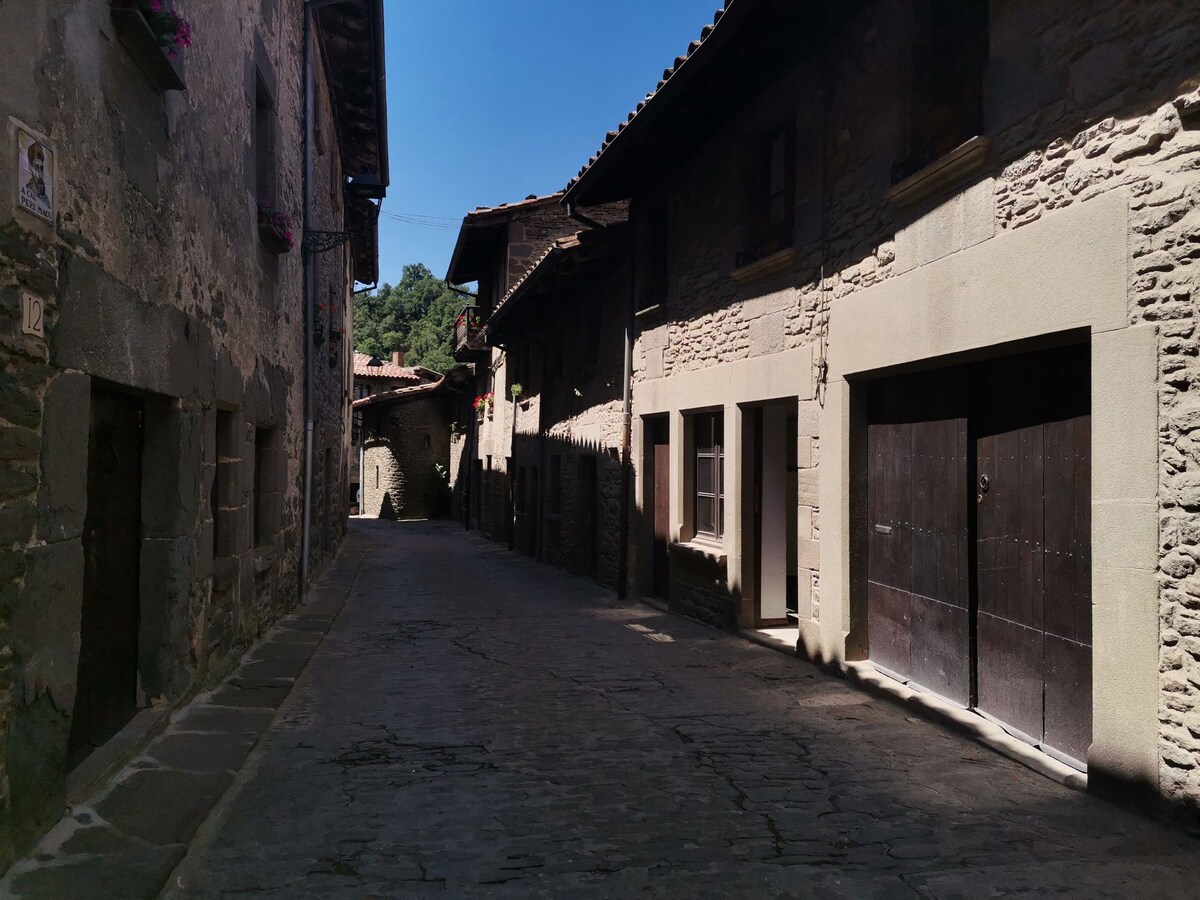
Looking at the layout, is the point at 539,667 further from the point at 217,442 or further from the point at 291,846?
A: the point at 291,846

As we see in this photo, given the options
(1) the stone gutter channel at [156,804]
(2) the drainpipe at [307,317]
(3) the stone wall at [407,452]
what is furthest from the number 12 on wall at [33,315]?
(3) the stone wall at [407,452]

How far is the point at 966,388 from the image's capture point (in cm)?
509

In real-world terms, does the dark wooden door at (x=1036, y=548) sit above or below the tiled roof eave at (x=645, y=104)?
below

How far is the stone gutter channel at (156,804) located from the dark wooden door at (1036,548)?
3.80 metres

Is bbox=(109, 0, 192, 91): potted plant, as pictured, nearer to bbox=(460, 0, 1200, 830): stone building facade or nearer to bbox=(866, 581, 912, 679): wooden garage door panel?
bbox=(460, 0, 1200, 830): stone building facade

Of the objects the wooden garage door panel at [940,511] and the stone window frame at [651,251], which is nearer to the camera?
the wooden garage door panel at [940,511]

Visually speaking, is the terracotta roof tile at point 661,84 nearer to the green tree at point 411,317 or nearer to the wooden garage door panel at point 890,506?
the wooden garage door panel at point 890,506

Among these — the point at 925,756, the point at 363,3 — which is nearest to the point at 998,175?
the point at 925,756

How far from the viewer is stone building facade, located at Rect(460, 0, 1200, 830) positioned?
12.0 feet

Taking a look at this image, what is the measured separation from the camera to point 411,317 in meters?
61.6

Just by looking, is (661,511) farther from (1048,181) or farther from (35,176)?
(35,176)

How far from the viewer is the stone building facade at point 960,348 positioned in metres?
3.66

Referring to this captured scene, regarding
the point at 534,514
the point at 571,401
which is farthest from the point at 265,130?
the point at 534,514

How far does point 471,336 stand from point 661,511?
40.1 ft
